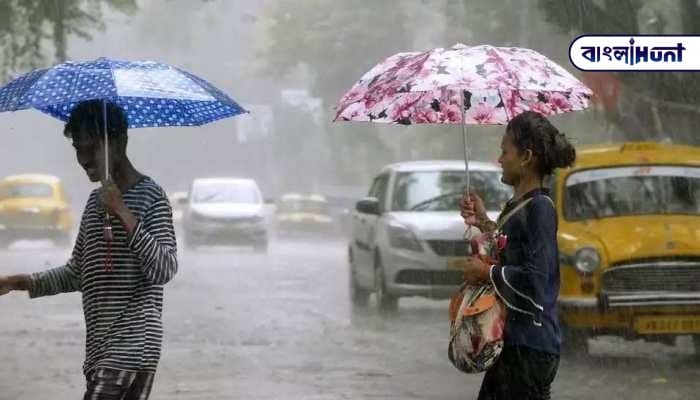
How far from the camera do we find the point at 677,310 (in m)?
12.4

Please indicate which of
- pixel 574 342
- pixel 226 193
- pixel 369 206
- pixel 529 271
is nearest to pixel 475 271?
pixel 529 271

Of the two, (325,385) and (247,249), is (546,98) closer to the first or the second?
(325,385)

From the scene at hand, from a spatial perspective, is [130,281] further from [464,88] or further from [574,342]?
[574,342]

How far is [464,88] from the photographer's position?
252 inches

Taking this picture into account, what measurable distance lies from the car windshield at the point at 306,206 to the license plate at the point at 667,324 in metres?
40.1

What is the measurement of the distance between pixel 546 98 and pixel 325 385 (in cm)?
526

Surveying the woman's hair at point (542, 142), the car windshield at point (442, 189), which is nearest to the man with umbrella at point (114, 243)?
the woman's hair at point (542, 142)

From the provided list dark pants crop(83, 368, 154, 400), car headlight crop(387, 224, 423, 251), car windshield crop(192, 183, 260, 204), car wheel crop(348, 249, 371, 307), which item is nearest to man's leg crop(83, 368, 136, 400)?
dark pants crop(83, 368, 154, 400)

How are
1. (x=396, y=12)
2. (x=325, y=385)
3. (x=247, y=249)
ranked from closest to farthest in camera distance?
(x=325, y=385) < (x=247, y=249) < (x=396, y=12)

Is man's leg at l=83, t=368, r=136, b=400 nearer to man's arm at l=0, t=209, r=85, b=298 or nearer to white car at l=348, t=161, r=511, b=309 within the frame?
man's arm at l=0, t=209, r=85, b=298

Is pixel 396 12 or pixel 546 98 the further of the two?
pixel 396 12

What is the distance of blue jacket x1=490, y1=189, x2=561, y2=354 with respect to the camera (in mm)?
5102

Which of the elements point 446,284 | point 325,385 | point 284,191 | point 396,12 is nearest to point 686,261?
point 325,385

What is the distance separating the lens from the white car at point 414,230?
56.5ft
